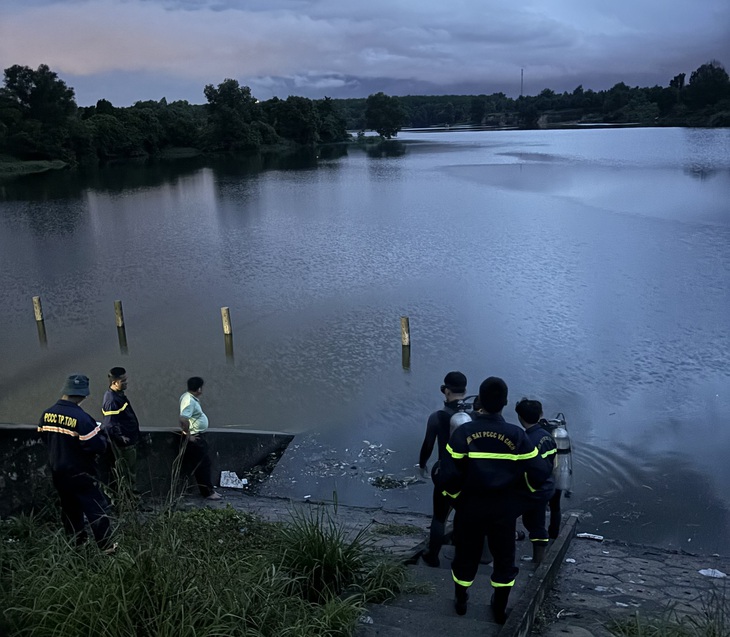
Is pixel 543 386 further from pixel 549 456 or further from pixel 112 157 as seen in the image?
pixel 112 157

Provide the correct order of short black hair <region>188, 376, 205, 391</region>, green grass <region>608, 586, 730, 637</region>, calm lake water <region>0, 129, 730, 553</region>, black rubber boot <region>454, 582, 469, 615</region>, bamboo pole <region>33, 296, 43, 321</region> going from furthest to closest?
1. bamboo pole <region>33, 296, 43, 321</region>
2. calm lake water <region>0, 129, 730, 553</region>
3. short black hair <region>188, 376, 205, 391</region>
4. black rubber boot <region>454, 582, 469, 615</region>
5. green grass <region>608, 586, 730, 637</region>

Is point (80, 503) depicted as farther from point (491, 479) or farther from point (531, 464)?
point (531, 464)

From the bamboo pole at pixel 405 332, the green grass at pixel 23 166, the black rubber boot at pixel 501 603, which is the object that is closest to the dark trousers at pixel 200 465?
the black rubber boot at pixel 501 603

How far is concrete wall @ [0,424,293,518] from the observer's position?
7777 millimetres

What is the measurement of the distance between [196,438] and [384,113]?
148 meters

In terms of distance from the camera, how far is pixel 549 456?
19.2 ft

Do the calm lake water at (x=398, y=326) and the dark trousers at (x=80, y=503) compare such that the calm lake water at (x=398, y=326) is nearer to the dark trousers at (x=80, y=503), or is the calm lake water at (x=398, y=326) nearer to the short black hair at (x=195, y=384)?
the short black hair at (x=195, y=384)

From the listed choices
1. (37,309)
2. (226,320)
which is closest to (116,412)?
(226,320)

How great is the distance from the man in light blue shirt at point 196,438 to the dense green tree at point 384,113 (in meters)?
146

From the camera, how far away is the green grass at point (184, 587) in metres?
3.87

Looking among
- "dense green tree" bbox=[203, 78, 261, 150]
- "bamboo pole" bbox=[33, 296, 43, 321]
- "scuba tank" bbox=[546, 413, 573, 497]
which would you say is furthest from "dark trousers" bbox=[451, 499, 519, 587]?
"dense green tree" bbox=[203, 78, 261, 150]

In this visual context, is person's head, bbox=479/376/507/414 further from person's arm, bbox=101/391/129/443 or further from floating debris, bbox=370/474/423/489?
floating debris, bbox=370/474/423/489

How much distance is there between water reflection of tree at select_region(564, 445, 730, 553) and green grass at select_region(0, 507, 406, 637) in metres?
5.02

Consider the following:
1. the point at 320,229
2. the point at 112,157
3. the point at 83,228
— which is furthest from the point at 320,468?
the point at 112,157
